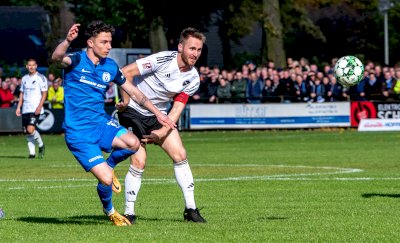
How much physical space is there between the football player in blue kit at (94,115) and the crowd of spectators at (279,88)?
85.4 ft

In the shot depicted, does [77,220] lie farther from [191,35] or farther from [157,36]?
[157,36]

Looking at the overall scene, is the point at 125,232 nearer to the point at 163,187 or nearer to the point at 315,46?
the point at 163,187

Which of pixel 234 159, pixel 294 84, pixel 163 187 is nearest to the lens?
pixel 163 187

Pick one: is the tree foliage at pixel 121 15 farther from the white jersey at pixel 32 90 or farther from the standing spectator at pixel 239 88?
the white jersey at pixel 32 90

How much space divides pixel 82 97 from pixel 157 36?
3844 cm

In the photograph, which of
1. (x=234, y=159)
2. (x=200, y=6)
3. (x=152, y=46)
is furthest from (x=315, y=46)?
(x=234, y=159)

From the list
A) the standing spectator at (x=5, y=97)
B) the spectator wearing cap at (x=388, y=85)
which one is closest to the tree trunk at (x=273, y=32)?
the spectator wearing cap at (x=388, y=85)

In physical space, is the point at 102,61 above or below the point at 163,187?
above

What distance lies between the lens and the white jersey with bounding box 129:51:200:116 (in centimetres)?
Result: 1341

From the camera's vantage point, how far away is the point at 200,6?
56.9m

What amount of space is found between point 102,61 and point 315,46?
5789cm

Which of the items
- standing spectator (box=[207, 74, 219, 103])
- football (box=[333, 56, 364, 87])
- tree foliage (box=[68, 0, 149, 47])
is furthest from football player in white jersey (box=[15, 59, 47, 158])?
tree foliage (box=[68, 0, 149, 47])

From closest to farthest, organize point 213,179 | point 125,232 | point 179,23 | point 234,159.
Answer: point 125,232
point 213,179
point 234,159
point 179,23

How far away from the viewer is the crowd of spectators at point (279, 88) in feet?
127
